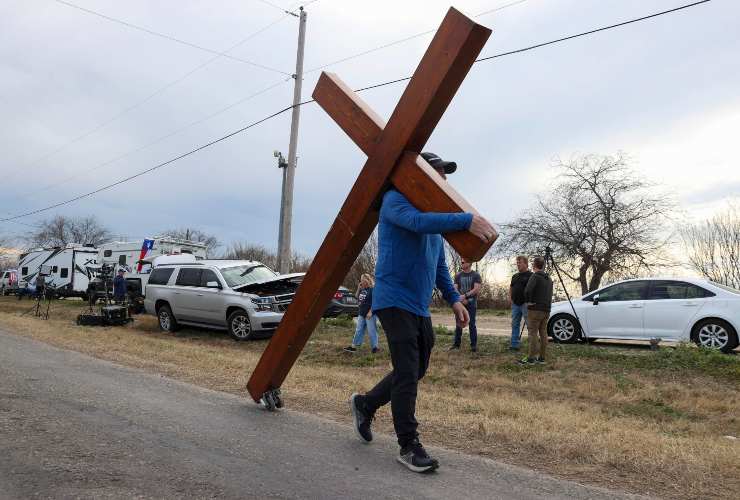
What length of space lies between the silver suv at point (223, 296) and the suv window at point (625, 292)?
6741 mm

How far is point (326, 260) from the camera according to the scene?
4.23 meters

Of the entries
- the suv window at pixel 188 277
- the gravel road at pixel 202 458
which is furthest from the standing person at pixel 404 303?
the suv window at pixel 188 277

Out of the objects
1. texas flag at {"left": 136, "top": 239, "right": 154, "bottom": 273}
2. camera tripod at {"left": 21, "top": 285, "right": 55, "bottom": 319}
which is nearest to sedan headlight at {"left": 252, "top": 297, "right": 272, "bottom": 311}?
camera tripod at {"left": 21, "top": 285, "right": 55, "bottom": 319}

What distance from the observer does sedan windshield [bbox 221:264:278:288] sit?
14.3 m

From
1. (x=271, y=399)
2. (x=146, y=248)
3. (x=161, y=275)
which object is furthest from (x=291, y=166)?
(x=271, y=399)

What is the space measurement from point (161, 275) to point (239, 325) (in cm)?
374

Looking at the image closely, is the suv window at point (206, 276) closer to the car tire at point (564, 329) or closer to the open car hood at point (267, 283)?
the open car hood at point (267, 283)

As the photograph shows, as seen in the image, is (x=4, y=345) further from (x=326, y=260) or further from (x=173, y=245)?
(x=173, y=245)

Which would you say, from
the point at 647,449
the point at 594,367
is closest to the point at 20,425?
the point at 647,449

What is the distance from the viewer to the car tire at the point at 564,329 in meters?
12.2

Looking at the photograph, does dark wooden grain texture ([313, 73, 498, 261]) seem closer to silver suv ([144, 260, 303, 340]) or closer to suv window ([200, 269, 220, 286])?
silver suv ([144, 260, 303, 340])

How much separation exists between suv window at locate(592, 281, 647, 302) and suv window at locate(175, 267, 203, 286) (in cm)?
968

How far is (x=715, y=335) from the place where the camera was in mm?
10742

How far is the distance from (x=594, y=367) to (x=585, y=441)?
18.9 ft
